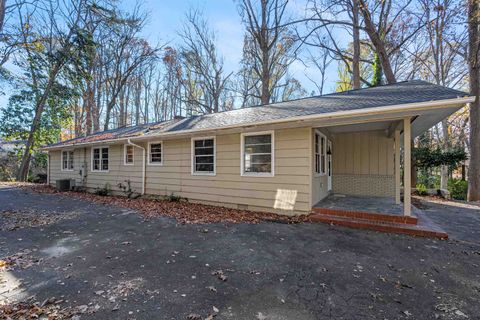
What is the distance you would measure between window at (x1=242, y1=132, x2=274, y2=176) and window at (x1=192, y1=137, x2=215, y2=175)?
1232 millimetres

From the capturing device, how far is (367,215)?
207 inches

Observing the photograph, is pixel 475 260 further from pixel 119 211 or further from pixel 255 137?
pixel 119 211

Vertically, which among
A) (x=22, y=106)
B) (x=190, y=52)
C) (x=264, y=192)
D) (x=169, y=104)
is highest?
(x=190, y=52)

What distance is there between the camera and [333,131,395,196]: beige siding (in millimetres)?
7742

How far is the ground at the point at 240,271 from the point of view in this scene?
2.28 metres

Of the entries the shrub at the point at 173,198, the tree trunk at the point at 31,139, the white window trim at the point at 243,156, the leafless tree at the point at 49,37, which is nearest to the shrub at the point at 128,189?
the shrub at the point at 173,198

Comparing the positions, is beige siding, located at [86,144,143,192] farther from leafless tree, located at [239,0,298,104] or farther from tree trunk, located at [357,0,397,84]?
tree trunk, located at [357,0,397,84]

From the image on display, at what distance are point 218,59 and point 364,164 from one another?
14.2m

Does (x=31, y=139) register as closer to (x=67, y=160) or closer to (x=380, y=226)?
(x=67, y=160)

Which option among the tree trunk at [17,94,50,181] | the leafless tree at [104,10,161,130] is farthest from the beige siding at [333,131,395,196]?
the tree trunk at [17,94,50,181]

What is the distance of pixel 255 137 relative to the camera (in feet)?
21.7

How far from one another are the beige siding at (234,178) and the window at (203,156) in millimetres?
203

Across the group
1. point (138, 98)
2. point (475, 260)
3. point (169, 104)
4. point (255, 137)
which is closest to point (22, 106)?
point (138, 98)

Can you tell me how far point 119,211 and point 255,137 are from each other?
4584 mm
